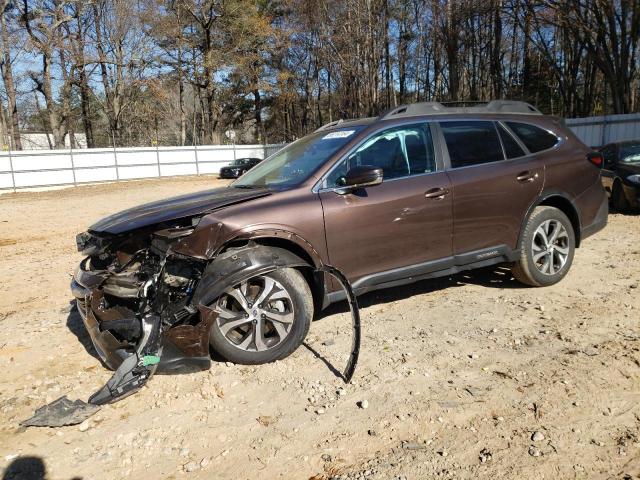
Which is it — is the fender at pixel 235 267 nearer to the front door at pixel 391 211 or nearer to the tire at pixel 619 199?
the front door at pixel 391 211

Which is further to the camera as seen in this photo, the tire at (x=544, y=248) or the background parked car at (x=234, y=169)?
the background parked car at (x=234, y=169)

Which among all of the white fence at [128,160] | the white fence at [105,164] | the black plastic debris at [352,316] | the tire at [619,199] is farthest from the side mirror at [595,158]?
the white fence at [105,164]

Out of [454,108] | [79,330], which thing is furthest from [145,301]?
Answer: [454,108]

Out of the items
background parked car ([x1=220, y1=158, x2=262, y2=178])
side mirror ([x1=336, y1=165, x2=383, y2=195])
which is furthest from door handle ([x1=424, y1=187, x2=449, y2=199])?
background parked car ([x1=220, y1=158, x2=262, y2=178])

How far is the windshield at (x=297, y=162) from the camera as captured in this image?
4012mm

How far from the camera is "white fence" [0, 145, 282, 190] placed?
1007 inches

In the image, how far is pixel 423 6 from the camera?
35.7 metres

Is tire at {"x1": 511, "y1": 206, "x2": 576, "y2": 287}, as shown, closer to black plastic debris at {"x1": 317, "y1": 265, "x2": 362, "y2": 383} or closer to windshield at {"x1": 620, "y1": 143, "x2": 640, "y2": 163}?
black plastic debris at {"x1": 317, "y1": 265, "x2": 362, "y2": 383}

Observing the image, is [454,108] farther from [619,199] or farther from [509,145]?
[619,199]

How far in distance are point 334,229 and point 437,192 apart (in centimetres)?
105

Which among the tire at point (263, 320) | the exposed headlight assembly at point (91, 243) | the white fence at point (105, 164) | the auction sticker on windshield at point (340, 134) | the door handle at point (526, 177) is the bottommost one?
the tire at point (263, 320)

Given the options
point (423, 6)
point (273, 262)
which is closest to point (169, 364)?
point (273, 262)

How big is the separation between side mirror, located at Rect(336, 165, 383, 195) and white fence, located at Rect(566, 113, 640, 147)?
77.3 ft

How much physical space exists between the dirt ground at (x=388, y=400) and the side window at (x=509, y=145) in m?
1.40
